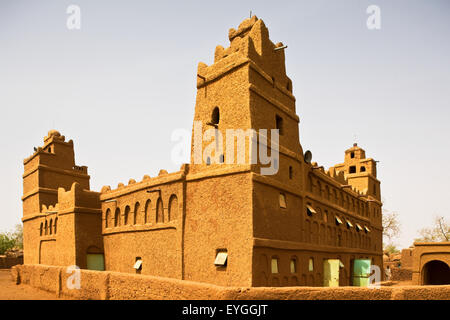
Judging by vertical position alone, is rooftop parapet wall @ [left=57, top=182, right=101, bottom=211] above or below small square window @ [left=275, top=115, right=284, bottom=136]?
below

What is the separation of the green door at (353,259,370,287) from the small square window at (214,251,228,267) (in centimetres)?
1699

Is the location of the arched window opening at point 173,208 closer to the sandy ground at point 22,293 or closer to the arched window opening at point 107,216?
the sandy ground at point 22,293

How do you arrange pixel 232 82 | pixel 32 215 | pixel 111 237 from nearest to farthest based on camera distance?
pixel 232 82 → pixel 111 237 → pixel 32 215

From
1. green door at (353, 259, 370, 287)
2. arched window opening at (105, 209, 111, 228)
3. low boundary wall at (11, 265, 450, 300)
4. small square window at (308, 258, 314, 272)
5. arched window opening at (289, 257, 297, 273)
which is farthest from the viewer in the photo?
green door at (353, 259, 370, 287)

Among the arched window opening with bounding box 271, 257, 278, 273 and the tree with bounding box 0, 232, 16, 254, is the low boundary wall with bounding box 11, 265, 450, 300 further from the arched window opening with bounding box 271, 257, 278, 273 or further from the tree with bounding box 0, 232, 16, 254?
the tree with bounding box 0, 232, 16, 254

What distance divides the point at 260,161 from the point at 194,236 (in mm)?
5731

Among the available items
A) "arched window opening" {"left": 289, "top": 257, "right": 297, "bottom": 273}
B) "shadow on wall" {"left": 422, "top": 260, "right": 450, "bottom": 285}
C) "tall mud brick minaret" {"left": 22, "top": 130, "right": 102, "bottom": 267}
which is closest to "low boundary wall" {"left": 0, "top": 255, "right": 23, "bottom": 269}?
"tall mud brick minaret" {"left": 22, "top": 130, "right": 102, "bottom": 267}

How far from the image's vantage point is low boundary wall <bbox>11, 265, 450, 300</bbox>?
37.8ft

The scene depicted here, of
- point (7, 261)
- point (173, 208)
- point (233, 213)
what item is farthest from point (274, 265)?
point (7, 261)

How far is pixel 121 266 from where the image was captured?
28203 mm

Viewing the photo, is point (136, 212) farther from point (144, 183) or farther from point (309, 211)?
point (309, 211)

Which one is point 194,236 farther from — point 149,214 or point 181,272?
point 149,214

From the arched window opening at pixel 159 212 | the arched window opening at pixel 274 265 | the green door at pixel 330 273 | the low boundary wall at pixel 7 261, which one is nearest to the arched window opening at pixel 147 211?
the arched window opening at pixel 159 212
